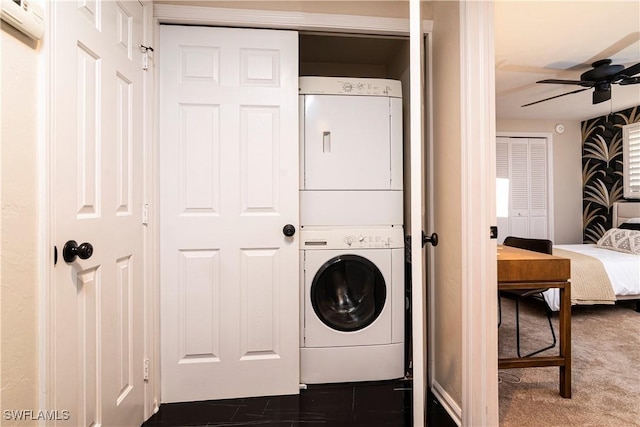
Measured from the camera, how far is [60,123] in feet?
3.68

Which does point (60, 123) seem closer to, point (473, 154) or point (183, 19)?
point (183, 19)

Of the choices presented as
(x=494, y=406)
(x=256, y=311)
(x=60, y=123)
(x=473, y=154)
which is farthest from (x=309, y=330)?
(x=60, y=123)

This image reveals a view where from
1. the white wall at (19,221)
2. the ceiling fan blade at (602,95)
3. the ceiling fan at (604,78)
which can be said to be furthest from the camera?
the ceiling fan blade at (602,95)

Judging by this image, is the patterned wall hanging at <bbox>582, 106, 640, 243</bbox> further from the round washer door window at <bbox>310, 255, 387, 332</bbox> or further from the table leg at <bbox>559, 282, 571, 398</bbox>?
the round washer door window at <bbox>310, 255, 387, 332</bbox>

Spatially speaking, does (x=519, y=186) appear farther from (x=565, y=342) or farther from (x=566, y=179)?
(x=565, y=342)

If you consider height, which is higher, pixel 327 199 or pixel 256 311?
pixel 327 199

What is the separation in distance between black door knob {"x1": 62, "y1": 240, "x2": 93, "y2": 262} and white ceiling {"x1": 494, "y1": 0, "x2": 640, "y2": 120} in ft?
9.18

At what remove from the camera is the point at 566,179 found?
568cm

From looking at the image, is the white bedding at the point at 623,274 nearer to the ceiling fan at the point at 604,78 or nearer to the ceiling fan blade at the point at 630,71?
the ceiling fan at the point at 604,78

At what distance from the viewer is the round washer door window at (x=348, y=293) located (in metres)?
2.15

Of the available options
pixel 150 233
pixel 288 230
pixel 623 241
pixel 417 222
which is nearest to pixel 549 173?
pixel 623 241

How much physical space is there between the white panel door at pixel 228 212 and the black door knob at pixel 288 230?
0.10ft

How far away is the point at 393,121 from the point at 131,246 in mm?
1673

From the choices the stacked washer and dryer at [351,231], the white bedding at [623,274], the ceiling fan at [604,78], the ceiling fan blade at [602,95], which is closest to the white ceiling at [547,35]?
the ceiling fan at [604,78]
